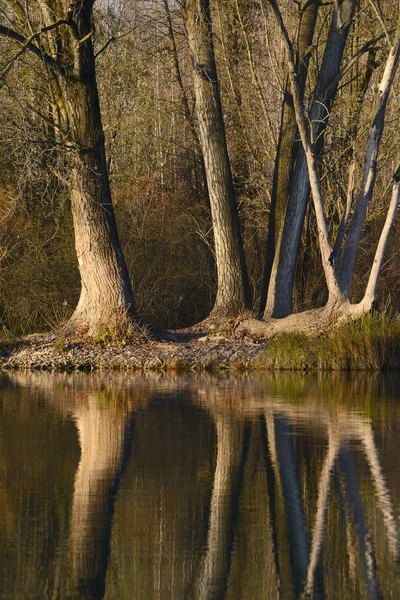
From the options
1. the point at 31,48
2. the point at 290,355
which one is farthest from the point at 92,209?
the point at 290,355

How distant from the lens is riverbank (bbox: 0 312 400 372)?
18.8m

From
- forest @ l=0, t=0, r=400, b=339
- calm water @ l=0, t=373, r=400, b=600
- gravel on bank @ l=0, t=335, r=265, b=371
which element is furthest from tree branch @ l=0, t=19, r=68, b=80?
calm water @ l=0, t=373, r=400, b=600

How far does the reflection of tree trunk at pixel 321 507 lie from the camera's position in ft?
21.6

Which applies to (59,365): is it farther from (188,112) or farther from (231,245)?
(188,112)

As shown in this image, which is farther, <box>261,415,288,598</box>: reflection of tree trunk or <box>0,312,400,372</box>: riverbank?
<box>0,312,400,372</box>: riverbank

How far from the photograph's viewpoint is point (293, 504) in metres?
8.38

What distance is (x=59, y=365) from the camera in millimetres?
19250

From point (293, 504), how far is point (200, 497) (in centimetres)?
71

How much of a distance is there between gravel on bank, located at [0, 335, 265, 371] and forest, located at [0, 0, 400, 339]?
0.57 meters

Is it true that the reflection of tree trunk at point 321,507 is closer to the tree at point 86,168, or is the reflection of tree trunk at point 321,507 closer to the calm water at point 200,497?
the calm water at point 200,497

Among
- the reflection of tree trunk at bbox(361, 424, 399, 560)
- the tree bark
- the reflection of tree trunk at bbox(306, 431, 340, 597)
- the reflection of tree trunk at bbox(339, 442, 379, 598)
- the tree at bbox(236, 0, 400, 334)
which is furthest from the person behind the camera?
the tree at bbox(236, 0, 400, 334)

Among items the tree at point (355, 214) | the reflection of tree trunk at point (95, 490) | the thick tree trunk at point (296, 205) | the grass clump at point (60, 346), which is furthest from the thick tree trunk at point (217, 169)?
the reflection of tree trunk at point (95, 490)

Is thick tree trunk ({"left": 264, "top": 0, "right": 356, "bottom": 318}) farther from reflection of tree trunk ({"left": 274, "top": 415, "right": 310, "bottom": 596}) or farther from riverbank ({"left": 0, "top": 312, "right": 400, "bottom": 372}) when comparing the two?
reflection of tree trunk ({"left": 274, "top": 415, "right": 310, "bottom": 596})

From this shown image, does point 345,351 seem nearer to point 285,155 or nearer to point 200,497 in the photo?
point 285,155
